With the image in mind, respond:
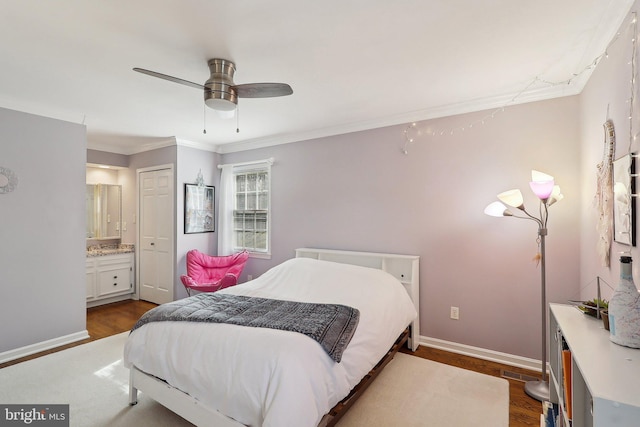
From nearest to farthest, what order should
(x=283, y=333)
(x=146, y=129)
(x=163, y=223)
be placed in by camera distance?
(x=283, y=333) → (x=146, y=129) → (x=163, y=223)

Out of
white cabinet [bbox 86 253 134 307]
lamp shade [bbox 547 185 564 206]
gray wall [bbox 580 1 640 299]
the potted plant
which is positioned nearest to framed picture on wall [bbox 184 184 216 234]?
white cabinet [bbox 86 253 134 307]

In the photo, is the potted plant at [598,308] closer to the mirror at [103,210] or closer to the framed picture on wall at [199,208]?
the framed picture on wall at [199,208]

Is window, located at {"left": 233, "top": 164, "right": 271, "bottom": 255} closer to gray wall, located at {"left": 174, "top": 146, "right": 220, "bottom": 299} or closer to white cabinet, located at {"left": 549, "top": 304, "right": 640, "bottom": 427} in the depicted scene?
gray wall, located at {"left": 174, "top": 146, "right": 220, "bottom": 299}

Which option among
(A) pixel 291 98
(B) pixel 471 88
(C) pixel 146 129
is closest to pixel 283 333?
(A) pixel 291 98

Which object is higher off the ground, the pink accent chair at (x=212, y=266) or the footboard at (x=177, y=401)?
the pink accent chair at (x=212, y=266)

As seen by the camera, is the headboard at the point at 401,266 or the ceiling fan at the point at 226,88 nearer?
the ceiling fan at the point at 226,88

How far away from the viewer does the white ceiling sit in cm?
166

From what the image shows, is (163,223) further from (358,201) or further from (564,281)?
(564,281)

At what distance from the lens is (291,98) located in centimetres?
288

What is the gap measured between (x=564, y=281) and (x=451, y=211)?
1.08 m

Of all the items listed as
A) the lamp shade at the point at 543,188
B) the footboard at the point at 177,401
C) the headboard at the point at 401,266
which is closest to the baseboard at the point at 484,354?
the headboard at the point at 401,266

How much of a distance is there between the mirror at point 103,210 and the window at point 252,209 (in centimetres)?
213

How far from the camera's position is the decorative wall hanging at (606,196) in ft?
5.90

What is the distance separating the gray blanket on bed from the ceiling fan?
1436 millimetres
